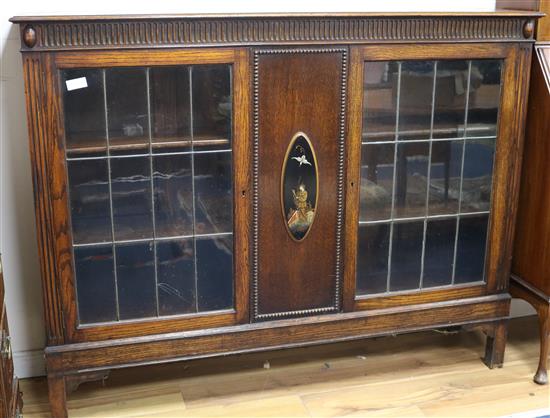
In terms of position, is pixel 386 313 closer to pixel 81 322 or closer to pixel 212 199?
pixel 212 199

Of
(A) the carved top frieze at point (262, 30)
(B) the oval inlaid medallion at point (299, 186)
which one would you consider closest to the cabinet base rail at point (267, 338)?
(B) the oval inlaid medallion at point (299, 186)

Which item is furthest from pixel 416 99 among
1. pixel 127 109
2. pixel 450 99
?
pixel 127 109

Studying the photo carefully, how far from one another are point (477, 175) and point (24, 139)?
1.32m

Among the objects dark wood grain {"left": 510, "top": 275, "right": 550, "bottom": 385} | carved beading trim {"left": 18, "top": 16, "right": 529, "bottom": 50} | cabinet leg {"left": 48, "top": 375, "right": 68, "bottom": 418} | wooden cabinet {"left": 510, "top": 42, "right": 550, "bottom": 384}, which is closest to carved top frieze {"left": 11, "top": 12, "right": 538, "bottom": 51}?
carved beading trim {"left": 18, "top": 16, "right": 529, "bottom": 50}

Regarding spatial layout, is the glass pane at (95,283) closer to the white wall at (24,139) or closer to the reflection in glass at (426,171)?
the white wall at (24,139)

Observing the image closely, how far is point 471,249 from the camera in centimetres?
218

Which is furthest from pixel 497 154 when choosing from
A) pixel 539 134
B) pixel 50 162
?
pixel 50 162

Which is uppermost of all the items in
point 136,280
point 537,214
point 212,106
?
point 212,106

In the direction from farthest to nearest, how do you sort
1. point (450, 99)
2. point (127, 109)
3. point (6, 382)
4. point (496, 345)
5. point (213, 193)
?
point (496, 345) → point (450, 99) → point (213, 193) → point (127, 109) → point (6, 382)

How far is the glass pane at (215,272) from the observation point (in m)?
1.98

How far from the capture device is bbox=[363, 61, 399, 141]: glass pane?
196cm

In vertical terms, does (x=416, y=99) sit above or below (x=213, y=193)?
above

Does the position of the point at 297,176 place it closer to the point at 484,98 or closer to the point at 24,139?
the point at 484,98

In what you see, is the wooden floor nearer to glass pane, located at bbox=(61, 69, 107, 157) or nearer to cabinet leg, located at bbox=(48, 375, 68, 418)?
cabinet leg, located at bbox=(48, 375, 68, 418)
